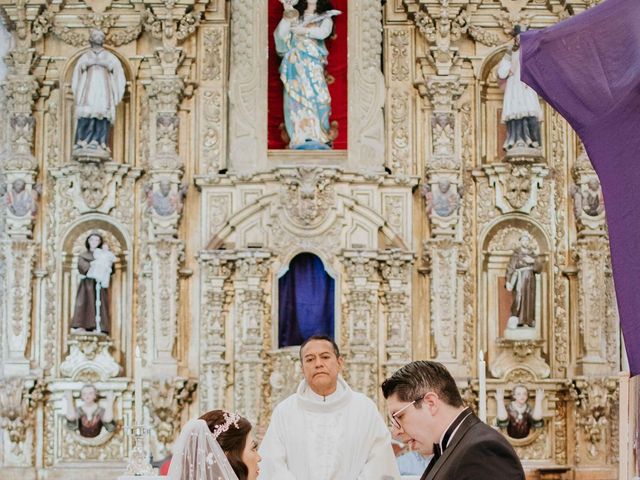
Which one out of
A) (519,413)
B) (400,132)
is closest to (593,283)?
(519,413)

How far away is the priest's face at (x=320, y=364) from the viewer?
803 centimetres

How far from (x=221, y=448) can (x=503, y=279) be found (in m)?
9.58

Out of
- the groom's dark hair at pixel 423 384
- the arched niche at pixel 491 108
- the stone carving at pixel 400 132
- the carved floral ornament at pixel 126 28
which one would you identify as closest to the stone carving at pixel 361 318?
the stone carving at pixel 400 132

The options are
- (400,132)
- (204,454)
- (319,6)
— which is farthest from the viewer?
(319,6)

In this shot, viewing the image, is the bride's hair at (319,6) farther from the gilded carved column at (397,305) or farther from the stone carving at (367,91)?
the gilded carved column at (397,305)

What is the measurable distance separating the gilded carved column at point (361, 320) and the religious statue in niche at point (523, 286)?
4.96 feet

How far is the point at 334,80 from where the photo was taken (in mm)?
15078

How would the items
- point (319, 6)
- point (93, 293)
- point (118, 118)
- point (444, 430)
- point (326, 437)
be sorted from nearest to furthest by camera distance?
point (444, 430), point (326, 437), point (93, 293), point (118, 118), point (319, 6)

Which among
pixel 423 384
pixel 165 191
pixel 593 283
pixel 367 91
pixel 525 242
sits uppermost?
pixel 367 91

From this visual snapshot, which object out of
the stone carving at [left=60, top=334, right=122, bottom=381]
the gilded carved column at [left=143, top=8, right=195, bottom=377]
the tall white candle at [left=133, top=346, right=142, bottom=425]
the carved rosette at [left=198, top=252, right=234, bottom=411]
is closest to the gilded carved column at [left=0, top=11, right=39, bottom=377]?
the stone carving at [left=60, top=334, right=122, bottom=381]

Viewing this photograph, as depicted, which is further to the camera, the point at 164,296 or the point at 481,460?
the point at 164,296

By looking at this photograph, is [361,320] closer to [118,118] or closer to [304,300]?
[304,300]

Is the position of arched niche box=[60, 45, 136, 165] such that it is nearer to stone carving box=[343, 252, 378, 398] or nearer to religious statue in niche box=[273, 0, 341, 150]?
religious statue in niche box=[273, 0, 341, 150]

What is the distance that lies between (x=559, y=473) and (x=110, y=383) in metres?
4.95
